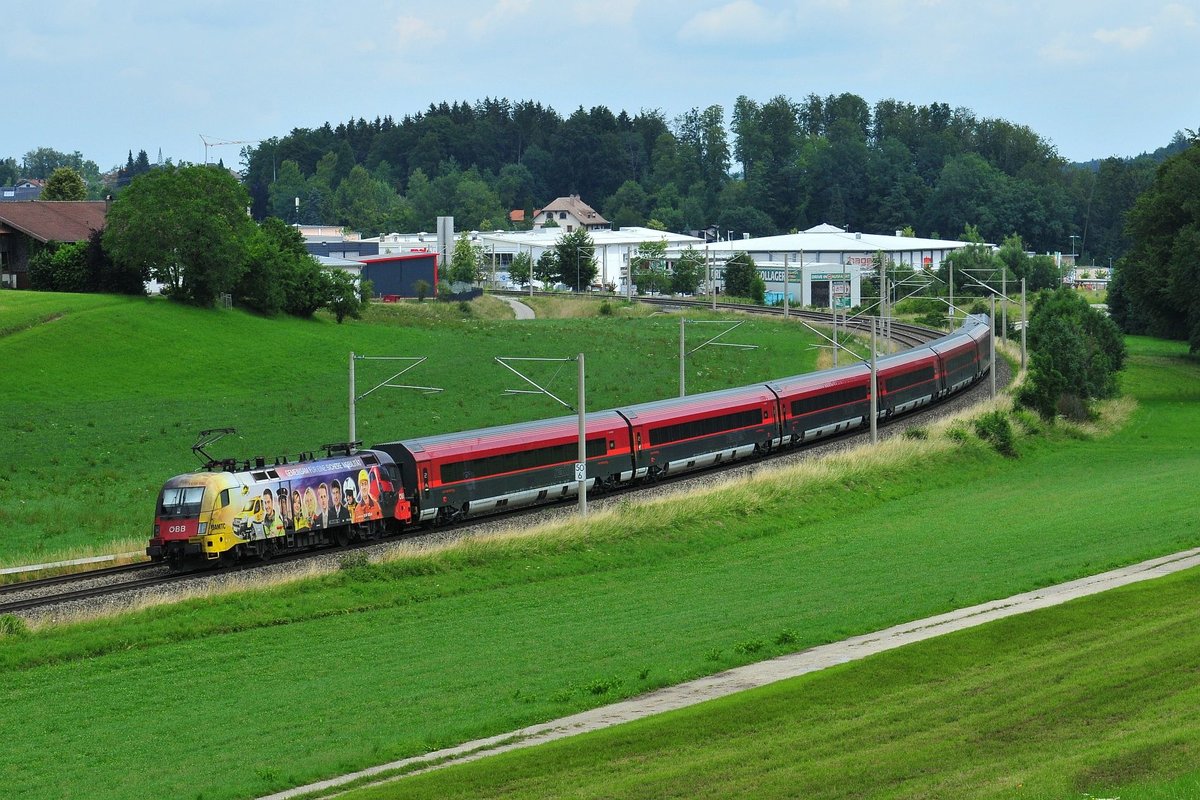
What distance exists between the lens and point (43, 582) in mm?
36594

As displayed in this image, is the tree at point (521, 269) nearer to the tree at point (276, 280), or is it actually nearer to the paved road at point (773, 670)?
the tree at point (276, 280)

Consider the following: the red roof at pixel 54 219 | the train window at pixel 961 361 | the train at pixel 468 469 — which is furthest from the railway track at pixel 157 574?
the red roof at pixel 54 219

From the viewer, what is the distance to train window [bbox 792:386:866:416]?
201 ft

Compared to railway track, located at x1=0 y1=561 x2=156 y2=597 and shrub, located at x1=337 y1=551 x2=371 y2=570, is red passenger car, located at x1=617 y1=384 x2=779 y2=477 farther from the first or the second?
railway track, located at x1=0 y1=561 x2=156 y2=597

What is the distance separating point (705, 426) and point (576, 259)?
117 meters

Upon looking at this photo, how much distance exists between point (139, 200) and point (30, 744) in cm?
7575

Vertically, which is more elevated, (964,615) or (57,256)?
(57,256)

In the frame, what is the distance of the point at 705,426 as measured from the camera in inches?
2180

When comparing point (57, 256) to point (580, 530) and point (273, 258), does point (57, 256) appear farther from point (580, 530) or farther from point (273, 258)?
point (580, 530)

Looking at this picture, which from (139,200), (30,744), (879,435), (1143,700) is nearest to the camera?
(1143,700)

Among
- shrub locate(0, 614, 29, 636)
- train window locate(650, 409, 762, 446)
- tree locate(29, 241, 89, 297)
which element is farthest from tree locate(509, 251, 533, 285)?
shrub locate(0, 614, 29, 636)

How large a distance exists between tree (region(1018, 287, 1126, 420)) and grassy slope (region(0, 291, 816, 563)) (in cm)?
1640

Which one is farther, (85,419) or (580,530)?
(85,419)

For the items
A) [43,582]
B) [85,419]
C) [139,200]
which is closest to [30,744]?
[43,582]
